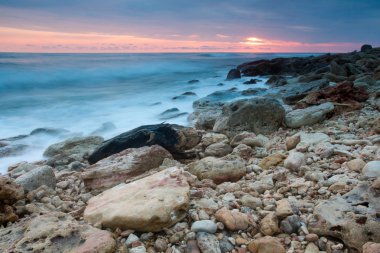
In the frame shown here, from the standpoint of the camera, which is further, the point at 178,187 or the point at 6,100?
the point at 6,100

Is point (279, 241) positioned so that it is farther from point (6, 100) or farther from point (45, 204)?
point (6, 100)

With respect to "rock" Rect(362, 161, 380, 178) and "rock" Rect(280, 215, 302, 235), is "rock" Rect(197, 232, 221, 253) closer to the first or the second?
"rock" Rect(280, 215, 302, 235)

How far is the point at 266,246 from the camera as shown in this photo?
2.13 m

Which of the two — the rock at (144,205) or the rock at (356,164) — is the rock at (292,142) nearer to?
the rock at (356,164)

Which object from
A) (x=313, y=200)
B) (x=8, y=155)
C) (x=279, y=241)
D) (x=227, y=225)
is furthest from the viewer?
(x=8, y=155)

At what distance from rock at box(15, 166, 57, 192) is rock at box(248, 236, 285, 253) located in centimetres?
264

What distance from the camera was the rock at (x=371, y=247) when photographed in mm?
1844

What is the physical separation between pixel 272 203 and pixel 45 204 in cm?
215

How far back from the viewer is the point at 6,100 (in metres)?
15.7

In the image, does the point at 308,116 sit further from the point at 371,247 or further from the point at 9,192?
the point at 9,192

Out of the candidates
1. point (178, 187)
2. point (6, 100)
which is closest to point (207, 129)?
point (178, 187)

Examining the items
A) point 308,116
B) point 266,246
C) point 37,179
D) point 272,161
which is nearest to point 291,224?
point 266,246

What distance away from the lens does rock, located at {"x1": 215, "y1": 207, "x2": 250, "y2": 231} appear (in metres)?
2.38

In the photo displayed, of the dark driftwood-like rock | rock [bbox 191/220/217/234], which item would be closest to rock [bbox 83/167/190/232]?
rock [bbox 191/220/217/234]
